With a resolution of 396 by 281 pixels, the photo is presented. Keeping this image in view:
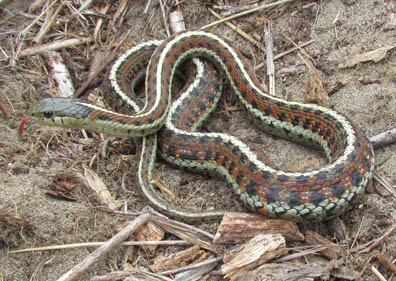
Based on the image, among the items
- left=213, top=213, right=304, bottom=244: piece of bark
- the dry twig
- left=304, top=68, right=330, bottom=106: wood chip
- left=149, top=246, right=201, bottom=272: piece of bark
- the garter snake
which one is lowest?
left=149, top=246, right=201, bottom=272: piece of bark

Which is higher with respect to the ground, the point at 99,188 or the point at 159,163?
the point at 159,163

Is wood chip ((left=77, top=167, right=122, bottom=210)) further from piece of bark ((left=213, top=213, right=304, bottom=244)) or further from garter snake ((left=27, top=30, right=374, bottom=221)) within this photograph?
piece of bark ((left=213, top=213, right=304, bottom=244))

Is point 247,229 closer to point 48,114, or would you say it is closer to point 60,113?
point 60,113

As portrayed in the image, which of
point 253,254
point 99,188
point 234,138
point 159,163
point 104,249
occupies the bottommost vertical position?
point 104,249

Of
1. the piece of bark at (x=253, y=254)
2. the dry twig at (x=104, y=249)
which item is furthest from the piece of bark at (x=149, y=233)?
the piece of bark at (x=253, y=254)

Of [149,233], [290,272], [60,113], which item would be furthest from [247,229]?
[60,113]

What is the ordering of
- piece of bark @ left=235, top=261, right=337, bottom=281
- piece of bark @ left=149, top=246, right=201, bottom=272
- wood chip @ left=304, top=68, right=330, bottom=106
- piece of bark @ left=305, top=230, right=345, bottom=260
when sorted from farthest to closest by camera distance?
wood chip @ left=304, top=68, right=330, bottom=106, piece of bark @ left=149, top=246, right=201, bottom=272, piece of bark @ left=305, top=230, right=345, bottom=260, piece of bark @ left=235, top=261, right=337, bottom=281

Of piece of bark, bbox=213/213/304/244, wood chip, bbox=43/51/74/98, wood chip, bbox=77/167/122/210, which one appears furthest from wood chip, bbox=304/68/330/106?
wood chip, bbox=43/51/74/98
